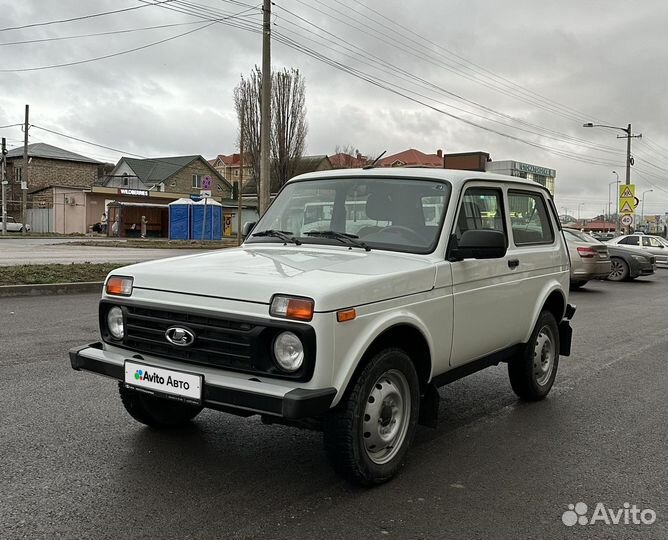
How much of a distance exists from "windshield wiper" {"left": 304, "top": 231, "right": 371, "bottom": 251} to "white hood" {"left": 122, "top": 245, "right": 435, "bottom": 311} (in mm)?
81

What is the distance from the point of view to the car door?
166 inches

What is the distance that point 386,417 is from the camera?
147 inches

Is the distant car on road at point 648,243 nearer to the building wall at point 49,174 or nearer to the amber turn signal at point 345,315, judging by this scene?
the amber turn signal at point 345,315

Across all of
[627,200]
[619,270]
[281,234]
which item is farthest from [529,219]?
[627,200]

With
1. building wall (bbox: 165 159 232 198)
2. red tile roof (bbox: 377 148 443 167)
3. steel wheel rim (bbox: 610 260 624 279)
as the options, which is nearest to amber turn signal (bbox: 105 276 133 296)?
steel wheel rim (bbox: 610 260 624 279)

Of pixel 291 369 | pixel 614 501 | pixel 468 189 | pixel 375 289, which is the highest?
pixel 468 189

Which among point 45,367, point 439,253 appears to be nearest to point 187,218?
point 45,367

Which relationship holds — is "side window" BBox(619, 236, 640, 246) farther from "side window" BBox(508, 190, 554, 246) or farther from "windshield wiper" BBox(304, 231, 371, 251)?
"windshield wiper" BBox(304, 231, 371, 251)

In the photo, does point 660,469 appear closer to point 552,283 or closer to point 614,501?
point 614,501

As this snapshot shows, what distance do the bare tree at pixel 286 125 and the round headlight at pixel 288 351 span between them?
132ft

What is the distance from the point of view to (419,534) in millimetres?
3113

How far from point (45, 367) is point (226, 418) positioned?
2444mm

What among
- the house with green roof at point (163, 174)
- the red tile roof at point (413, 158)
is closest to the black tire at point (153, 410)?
the house with green roof at point (163, 174)

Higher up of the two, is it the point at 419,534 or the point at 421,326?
the point at 421,326
